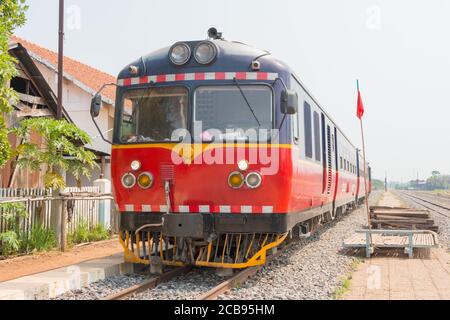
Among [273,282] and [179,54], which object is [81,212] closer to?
[179,54]

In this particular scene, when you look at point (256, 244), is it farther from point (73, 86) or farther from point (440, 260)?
point (73, 86)

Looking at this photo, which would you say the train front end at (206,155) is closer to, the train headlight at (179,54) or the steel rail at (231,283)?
the train headlight at (179,54)

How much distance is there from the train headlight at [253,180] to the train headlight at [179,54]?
191 centimetres

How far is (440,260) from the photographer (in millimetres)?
9406

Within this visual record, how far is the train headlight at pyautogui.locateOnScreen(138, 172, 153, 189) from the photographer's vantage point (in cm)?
721

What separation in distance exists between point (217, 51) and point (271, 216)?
242 centimetres

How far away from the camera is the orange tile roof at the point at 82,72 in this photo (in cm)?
2184

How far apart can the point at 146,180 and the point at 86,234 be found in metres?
4.96

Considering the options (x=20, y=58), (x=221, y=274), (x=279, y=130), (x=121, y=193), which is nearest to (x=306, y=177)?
(x=279, y=130)

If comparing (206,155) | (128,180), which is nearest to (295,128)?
(206,155)

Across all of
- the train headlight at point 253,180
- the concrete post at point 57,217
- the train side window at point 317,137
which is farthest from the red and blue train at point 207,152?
the concrete post at point 57,217

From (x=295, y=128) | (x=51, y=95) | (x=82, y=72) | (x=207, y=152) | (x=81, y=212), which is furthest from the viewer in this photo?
(x=82, y=72)

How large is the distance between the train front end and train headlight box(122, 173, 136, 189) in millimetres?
14

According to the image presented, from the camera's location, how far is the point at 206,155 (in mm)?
7012
